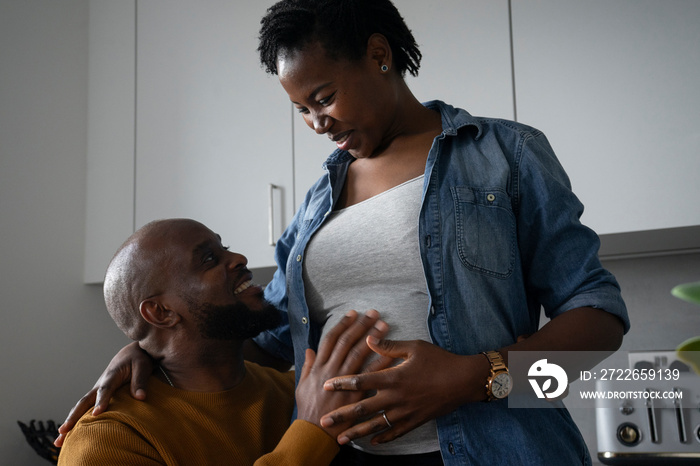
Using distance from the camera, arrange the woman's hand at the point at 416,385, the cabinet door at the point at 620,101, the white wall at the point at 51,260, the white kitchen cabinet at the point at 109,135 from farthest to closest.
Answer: the white kitchen cabinet at the point at 109,135
the white wall at the point at 51,260
the cabinet door at the point at 620,101
the woman's hand at the point at 416,385

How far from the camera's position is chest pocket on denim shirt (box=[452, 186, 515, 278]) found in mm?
916

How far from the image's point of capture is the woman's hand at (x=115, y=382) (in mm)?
1044

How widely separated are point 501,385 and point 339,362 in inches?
8.8

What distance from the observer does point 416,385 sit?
2.69 feet

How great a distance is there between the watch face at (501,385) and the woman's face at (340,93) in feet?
1.37

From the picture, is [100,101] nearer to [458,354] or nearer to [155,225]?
[155,225]

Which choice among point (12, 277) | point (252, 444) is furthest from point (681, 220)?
point (12, 277)

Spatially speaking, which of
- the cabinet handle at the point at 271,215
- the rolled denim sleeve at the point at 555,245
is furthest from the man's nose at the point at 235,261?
the cabinet handle at the point at 271,215

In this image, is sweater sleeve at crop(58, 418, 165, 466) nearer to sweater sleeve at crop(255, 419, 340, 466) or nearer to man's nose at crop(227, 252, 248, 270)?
sweater sleeve at crop(255, 419, 340, 466)

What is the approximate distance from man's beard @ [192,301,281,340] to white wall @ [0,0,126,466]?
1264 millimetres

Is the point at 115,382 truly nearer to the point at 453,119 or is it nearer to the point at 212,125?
the point at 453,119

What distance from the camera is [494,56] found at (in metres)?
1.82

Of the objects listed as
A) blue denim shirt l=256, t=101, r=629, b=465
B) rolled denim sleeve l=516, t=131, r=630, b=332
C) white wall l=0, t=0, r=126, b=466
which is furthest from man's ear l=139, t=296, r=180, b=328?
white wall l=0, t=0, r=126, b=466

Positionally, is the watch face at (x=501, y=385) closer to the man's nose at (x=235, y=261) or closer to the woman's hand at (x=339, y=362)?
the woman's hand at (x=339, y=362)
